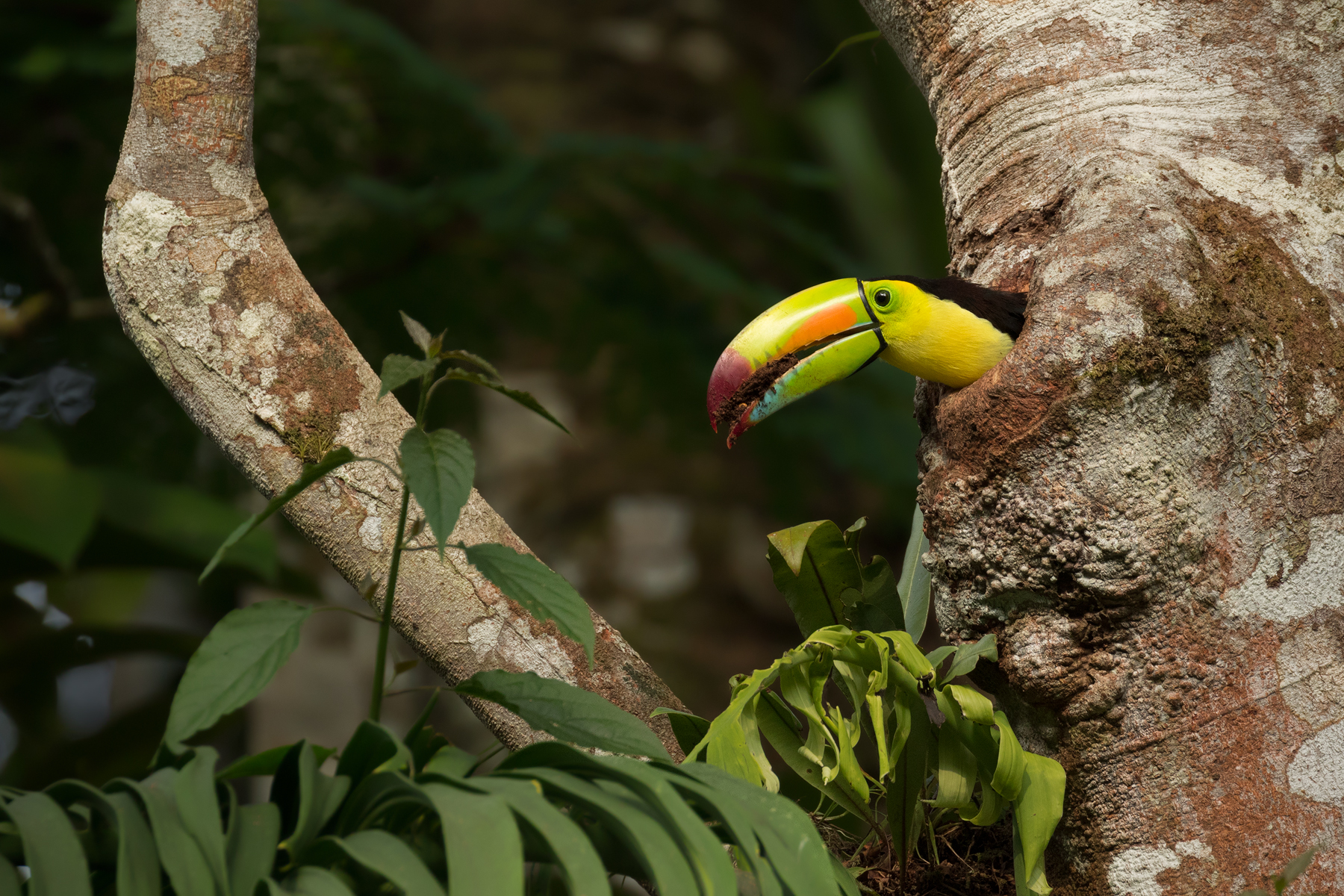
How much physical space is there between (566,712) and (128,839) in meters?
0.33

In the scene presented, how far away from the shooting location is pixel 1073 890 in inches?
40.8

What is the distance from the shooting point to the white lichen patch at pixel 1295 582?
999 millimetres

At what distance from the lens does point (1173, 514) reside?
97 cm

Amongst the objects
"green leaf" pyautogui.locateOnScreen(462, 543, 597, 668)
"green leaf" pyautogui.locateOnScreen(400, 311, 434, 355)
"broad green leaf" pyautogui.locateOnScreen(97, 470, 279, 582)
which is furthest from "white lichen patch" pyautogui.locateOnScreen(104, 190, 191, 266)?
"broad green leaf" pyautogui.locateOnScreen(97, 470, 279, 582)

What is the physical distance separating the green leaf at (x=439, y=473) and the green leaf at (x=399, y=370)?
0.05 m

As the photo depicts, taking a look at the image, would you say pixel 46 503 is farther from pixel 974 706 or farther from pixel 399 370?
pixel 974 706

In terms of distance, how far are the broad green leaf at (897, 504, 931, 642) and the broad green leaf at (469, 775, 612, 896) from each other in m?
0.67

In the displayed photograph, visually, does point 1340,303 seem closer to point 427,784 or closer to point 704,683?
point 427,784

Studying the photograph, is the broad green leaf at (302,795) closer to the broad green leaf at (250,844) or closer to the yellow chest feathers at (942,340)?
the broad green leaf at (250,844)

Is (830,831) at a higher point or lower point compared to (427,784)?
lower

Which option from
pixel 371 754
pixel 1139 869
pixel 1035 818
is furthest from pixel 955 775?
pixel 371 754

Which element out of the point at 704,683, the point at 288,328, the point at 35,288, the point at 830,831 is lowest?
the point at 704,683

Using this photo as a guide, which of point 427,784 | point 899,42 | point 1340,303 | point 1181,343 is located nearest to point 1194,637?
point 1181,343

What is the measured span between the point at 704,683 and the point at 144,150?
341 cm
